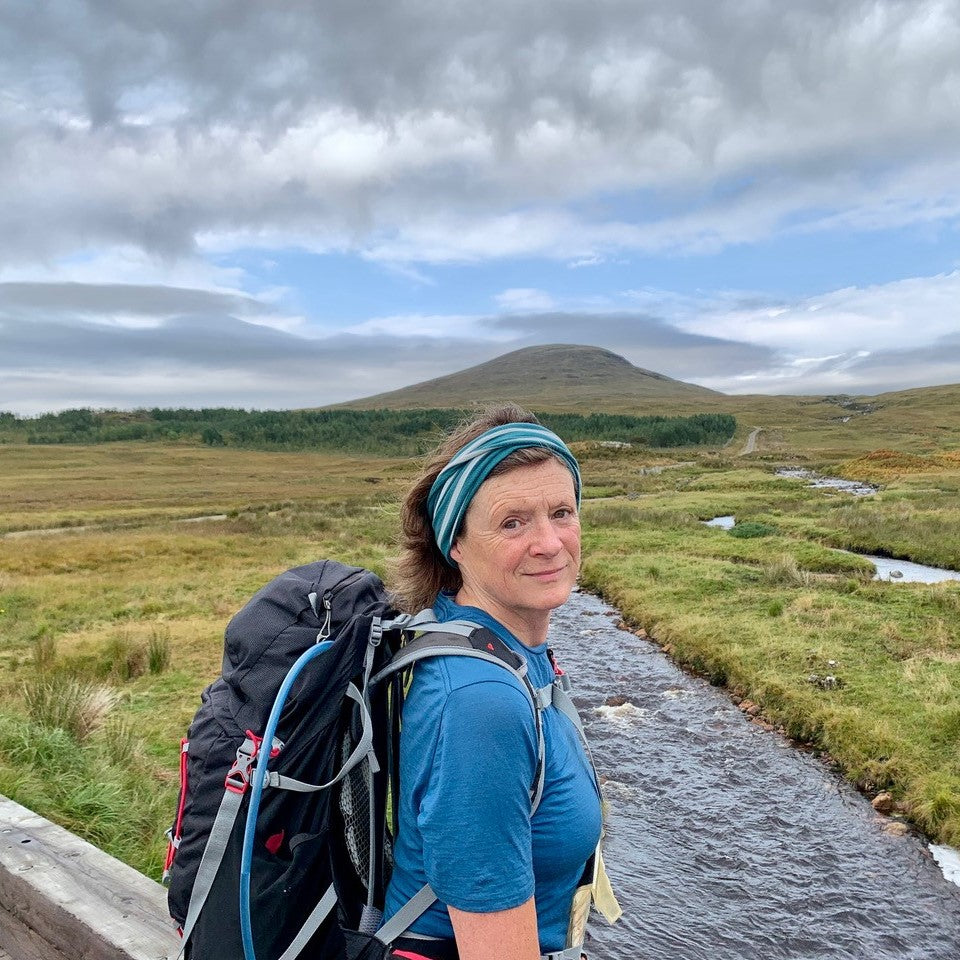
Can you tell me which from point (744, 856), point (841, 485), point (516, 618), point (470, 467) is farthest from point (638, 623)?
point (841, 485)

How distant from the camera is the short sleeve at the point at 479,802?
67.8 inches

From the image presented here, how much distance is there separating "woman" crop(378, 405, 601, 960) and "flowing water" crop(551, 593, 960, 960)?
4.76 m

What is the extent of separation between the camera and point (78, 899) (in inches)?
106

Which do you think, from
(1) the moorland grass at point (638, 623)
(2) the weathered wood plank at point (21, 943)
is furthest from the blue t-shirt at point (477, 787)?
(2) the weathered wood plank at point (21, 943)

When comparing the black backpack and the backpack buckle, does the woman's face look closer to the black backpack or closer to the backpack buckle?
the black backpack

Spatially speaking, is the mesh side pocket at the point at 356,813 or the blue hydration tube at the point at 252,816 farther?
the mesh side pocket at the point at 356,813

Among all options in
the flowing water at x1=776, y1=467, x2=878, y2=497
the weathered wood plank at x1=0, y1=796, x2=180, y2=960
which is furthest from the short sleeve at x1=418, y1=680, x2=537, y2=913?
the flowing water at x1=776, y1=467, x2=878, y2=497

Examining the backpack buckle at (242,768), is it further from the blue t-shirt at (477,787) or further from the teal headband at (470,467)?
the teal headband at (470,467)

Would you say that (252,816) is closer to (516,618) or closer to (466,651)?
(466,651)

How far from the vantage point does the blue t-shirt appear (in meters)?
A: 1.72

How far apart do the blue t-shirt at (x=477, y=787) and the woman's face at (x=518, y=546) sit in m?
0.41

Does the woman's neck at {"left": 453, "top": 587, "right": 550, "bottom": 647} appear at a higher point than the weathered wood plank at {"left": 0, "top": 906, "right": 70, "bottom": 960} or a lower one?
higher

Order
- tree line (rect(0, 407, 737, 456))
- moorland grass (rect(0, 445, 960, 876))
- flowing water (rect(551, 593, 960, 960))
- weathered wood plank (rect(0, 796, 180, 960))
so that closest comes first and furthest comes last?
weathered wood plank (rect(0, 796, 180, 960)), flowing water (rect(551, 593, 960, 960)), moorland grass (rect(0, 445, 960, 876)), tree line (rect(0, 407, 737, 456))

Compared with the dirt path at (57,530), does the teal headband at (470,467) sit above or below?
above
